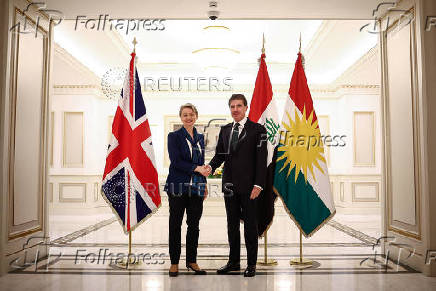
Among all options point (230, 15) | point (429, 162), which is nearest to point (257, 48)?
point (230, 15)

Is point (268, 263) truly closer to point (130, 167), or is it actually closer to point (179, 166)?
point (179, 166)

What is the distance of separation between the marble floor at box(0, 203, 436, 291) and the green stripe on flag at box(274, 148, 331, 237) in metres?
0.46

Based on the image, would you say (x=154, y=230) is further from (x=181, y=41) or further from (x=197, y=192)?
(x=181, y=41)

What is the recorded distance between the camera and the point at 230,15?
169 inches

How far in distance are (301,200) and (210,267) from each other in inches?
43.4

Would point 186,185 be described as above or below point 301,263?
above

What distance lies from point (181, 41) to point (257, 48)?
1514 millimetres

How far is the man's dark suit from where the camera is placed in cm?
311

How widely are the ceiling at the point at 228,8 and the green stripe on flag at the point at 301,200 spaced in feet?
5.68

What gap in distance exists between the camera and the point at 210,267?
11.7 ft

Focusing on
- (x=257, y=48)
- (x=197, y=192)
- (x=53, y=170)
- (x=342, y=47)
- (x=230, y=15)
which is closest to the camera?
(x=197, y=192)

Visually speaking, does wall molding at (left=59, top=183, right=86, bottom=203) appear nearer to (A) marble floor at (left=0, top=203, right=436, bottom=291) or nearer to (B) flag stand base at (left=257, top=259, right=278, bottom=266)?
(A) marble floor at (left=0, top=203, right=436, bottom=291)

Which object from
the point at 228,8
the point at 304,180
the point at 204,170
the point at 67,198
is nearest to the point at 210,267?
the point at 204,170

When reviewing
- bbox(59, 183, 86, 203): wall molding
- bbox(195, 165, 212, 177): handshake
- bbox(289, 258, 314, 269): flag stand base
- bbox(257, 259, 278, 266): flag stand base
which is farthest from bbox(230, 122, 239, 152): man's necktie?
bbox(59, 183, 86, 203): wall molding
